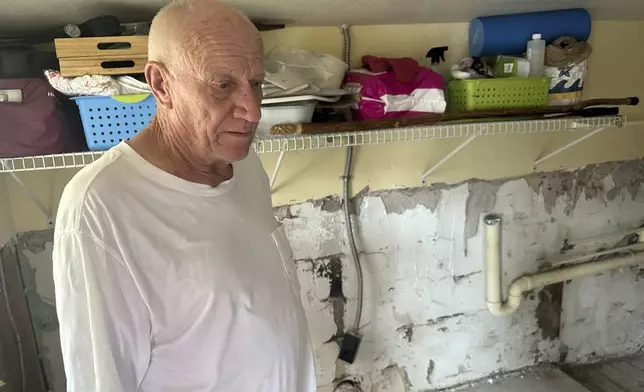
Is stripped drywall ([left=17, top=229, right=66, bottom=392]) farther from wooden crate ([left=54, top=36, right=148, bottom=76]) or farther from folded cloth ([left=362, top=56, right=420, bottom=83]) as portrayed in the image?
folded cloth ([left=362, top=56, right=420, bottom=83])

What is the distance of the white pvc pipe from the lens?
195cm

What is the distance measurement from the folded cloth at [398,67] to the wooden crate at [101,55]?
0.66m

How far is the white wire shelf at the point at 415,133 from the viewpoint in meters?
1.36

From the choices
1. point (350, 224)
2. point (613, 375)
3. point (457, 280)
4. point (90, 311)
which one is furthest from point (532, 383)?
point (90, 311)

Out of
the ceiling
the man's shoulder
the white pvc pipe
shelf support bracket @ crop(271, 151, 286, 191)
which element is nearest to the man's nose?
the man's shoulder

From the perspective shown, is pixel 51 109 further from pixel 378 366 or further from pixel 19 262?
pixel 378 366

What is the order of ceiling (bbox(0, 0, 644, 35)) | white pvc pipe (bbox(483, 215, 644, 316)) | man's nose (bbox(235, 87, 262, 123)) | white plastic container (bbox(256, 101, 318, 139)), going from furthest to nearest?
white pvc pipe (bbox(483, 215, 644, 316)) < white plastic container (bbox(256, 101, 318, 139)) < ceiling (bbox(0, 0, 644, 35)) < man's nose (bbox(235, 87, 262, 123))

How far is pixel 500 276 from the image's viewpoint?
6.56 feet

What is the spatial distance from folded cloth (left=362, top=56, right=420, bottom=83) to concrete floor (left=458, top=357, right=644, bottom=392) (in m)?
1.26

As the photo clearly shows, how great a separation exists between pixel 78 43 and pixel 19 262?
0.67m

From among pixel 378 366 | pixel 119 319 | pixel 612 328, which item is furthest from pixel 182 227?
pixel 612 328

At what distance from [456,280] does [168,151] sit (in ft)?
4.53

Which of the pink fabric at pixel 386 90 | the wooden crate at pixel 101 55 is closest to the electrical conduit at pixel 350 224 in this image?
the pink fabric at pixel 386 90

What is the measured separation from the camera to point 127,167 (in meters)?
0.87
